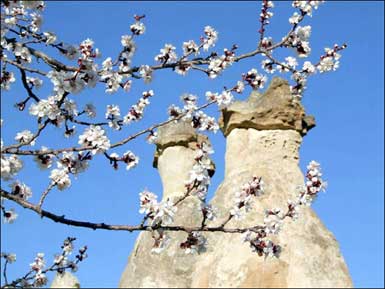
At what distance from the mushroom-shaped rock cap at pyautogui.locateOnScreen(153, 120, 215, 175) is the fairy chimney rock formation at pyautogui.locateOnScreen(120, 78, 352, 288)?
22 mm

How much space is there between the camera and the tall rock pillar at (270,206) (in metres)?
10.4

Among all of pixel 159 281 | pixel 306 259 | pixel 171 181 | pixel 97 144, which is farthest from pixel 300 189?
pixel 171 181

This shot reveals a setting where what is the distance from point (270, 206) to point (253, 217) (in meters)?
0.40

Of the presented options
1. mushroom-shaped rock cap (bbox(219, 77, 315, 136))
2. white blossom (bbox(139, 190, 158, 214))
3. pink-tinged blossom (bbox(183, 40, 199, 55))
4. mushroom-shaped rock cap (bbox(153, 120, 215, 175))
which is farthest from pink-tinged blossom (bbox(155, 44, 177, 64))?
mushroom-shaped rock cap (bbox(153, 120, 215, 175))

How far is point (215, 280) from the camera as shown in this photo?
35.1ft

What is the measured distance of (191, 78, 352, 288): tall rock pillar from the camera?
10383 mm

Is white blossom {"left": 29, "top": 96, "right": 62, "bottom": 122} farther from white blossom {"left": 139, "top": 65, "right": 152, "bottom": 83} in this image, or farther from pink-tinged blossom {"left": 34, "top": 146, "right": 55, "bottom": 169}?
white blossom {"left": 139, "top": 65, "right": 152, "bottom": 83}

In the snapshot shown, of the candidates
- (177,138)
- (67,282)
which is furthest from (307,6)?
(67,282)

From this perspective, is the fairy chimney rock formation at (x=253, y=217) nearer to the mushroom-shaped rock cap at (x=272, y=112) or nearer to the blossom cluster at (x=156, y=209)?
the mushroom-shaped rock cap at (x=272, y=112)

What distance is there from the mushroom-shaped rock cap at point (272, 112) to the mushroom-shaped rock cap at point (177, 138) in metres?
1.41

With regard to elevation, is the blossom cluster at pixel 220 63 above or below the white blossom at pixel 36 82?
above

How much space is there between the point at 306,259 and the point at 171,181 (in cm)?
A: 439

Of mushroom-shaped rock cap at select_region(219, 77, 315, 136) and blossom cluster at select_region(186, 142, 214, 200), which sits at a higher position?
mushroom-shaped rock cap at select_region(219, 77, 315, 136)

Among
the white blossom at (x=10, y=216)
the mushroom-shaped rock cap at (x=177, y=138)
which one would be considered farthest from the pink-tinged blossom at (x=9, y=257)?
the mushroom-shaped rock cap at (x=177, y=138)
